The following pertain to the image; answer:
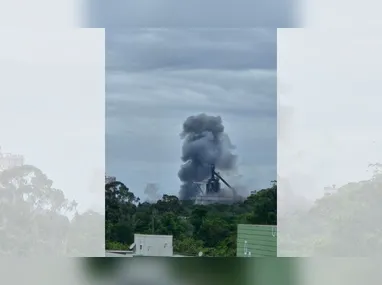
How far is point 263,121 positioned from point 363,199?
2.46 feet

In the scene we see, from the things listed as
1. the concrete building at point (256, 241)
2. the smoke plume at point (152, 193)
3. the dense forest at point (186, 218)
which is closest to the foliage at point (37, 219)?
the dense forest at point (186, 218)

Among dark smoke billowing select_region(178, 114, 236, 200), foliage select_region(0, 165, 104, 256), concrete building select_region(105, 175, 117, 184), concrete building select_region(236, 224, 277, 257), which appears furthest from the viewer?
dark smoke billowing select_region(178, 114, 236, 200)

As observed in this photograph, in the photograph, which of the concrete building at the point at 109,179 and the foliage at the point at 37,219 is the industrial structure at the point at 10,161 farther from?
the concrete building at the point at 109,179

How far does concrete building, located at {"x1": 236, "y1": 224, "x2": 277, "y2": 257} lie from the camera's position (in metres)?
3.75

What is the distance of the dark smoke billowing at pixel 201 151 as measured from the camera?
13.4 ft

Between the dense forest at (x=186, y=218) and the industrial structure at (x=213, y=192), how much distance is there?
36 millimetres

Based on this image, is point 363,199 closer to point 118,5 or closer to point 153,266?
point 153,266

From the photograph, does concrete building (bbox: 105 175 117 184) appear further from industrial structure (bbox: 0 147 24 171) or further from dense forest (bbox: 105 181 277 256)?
industrial structure (bbox: 0 147 24 171)

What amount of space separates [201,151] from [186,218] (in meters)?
0.40

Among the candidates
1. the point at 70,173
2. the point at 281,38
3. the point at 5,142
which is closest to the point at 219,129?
the point at 281,38

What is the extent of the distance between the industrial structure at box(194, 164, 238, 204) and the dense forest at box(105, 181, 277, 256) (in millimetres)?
36

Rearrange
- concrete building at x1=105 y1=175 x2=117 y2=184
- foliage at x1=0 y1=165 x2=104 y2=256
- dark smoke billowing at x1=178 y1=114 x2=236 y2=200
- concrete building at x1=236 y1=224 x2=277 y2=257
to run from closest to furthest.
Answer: foliage at x1=0 y1=165 x2=104 y2=256 < concrete building at x1=236 y1=224 x2=277 y2=257 < concrete building at x1=105 y1=175 x2=117 y2=184 < dark smoke billowing at x1=178 y1=114 x2=236 y2=200

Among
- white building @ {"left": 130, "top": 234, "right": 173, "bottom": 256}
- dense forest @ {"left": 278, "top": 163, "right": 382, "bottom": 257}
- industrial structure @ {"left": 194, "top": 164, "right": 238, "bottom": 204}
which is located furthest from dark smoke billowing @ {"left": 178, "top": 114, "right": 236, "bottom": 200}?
dense forest @ {"left": 278, "top": 163, "right": 382, "bottom": 257}

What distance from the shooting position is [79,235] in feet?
12.1
